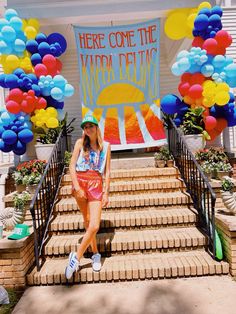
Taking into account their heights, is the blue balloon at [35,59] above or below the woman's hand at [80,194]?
above

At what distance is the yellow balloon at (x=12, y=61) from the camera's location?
206 inches

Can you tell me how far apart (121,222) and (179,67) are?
123 inches

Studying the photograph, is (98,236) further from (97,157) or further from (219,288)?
(219,288)

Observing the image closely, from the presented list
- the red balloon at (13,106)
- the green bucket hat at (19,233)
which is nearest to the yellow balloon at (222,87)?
the red balloon at (13,106)

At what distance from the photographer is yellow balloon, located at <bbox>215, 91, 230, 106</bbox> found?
16.4 ft

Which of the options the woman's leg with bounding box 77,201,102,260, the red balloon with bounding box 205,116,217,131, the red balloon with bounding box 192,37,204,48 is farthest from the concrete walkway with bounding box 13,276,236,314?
the red balloon with bounding box 192,37,204,48

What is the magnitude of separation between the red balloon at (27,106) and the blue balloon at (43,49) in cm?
106

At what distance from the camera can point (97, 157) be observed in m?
3.16

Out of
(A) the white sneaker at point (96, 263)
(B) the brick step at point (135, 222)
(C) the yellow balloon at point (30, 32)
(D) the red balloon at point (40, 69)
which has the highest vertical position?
(C) the yellow balloon at point (30, 32)

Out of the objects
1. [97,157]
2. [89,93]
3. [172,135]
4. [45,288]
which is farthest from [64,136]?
[45,288]

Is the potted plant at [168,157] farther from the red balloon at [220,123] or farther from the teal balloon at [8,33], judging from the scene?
the teal balloon at [8,33]

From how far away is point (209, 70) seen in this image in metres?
5.16

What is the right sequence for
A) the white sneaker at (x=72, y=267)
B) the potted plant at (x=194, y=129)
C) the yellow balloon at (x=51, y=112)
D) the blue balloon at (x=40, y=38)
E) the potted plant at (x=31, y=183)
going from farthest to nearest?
1. the blue balloon at (x=40, y=38)
2. the yellow balloon at (x=51, y=112)
3. the potted plant at (x=194, y=129)
4. the potted plant at (x=31, y=183)
5. the white sneaker at (x=72, y=267)

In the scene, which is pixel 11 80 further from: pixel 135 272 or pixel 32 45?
pixel 135 272
